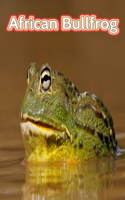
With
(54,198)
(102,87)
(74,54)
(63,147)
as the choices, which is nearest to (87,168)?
(63,147)

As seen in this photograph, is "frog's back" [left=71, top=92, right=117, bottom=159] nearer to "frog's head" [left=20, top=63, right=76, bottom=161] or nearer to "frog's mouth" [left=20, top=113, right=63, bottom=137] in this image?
"frog's head" [left=20, top=63, right=76, bottom=161]

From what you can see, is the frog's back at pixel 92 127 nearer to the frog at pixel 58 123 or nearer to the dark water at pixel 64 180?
the frog at pixel 58 123

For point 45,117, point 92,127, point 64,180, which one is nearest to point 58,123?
point 45,117

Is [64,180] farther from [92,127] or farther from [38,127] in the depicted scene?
[92,127]

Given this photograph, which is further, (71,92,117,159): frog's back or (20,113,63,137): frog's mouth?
(71,92,117,159): frog's back

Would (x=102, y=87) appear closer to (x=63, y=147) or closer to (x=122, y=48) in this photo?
(x=122, y=48)

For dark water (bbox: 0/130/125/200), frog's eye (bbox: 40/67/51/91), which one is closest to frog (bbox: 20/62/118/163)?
frog's eye (bbox: 40/67/51/91)
